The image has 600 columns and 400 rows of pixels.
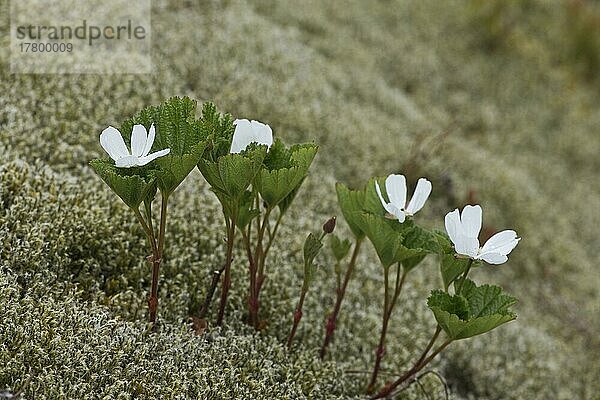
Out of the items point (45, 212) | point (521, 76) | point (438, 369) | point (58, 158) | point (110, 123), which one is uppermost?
point (521, 76)

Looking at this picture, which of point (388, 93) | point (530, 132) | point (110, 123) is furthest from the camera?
point (530, 132)

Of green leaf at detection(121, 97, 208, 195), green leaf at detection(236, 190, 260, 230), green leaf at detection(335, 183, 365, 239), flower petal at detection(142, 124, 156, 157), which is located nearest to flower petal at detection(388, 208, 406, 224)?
green leaf at detection(335, 183, 365, 239)

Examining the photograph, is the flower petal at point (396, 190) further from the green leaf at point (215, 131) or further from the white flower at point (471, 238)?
the green leaf at point (215, 131)

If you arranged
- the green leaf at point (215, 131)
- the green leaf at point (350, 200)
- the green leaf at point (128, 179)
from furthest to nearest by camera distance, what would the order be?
the green leaf at point (350, 200)
the green leaf at point (215, 131)
the green leaf at point (128, 179)

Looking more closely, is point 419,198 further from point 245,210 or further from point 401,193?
point 245,210

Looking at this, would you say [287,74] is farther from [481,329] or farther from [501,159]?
[481,329]

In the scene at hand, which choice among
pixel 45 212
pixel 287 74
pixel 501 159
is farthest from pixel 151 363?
pixel 501 159

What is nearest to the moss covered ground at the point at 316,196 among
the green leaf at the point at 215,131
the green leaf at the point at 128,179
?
the green leaf at the point at 128,179
